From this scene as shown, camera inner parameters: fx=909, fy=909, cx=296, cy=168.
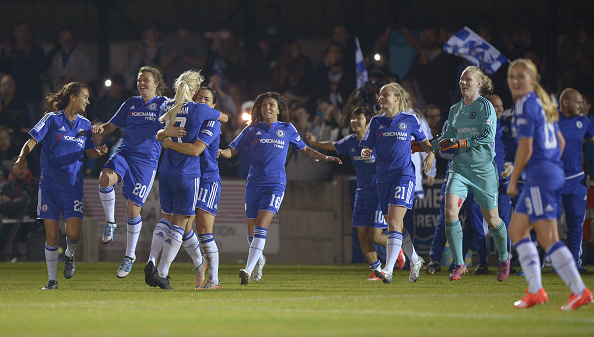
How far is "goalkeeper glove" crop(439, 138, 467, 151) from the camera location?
10.2m

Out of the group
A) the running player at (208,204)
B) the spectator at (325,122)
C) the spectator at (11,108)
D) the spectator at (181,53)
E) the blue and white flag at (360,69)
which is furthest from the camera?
the spectator at (181,53)

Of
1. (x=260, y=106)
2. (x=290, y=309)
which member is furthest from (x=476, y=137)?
(x=290, y=309)

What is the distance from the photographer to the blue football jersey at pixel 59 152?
10.3m

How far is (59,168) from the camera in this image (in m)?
10.4

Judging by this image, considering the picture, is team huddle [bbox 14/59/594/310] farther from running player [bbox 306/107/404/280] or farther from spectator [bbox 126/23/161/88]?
spectator [bbox 126/23/161/88]

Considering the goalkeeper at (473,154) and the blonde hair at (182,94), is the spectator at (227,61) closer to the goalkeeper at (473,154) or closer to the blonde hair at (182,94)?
the goalkeeper at (473,154)

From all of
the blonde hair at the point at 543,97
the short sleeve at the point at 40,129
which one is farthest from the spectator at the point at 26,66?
the blonde hair at the point at 543,97

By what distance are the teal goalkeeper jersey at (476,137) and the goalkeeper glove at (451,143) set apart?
0.19 meters

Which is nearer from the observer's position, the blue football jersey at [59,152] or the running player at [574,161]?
the blue football jersey at [59,152]

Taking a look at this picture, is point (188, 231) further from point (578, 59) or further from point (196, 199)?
point (578, 59)

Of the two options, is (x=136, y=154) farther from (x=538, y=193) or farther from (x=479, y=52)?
(x=479, y=52)

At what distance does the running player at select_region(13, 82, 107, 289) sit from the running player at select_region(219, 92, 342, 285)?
1.70m

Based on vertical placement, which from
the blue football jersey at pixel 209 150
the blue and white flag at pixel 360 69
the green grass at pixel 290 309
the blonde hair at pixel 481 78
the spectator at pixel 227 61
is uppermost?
the spectator at pixel 227 61

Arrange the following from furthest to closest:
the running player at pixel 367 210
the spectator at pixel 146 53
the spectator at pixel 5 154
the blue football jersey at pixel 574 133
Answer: the spectator at pixel 146 53, the spectator at pixel 5 154, the blue football jersey at pixel 574 133, the running player at pixel 367 210
